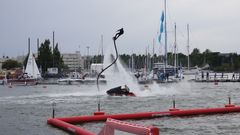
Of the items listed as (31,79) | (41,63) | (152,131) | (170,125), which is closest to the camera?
(152,131)

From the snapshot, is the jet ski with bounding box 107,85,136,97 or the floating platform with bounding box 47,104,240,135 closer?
the floating platform with bounding box 47,104,240,135

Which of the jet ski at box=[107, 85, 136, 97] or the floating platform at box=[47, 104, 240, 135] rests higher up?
the jet ski at box=[107, 85, 136, 97]

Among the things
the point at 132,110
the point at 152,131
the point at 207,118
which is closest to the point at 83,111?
the point at 132,110

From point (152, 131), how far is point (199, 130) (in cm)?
1332

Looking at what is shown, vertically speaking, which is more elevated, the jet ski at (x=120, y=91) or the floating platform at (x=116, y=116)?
the jet ski at (x=120, y=91)

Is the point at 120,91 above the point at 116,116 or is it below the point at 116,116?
above

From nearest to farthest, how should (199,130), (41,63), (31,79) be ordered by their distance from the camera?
(199,130) < (31,79) < (41,63)

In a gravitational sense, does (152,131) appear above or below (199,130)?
above

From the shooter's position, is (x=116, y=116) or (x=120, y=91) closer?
(x=116, y=116)

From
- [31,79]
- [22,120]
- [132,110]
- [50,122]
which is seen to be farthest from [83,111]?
[31,79]

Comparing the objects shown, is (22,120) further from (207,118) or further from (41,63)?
(41,63)

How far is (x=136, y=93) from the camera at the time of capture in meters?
53.4

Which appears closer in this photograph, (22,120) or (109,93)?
(22,120)

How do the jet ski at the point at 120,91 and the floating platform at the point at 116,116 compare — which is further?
the jet ski at the point at 120,91
